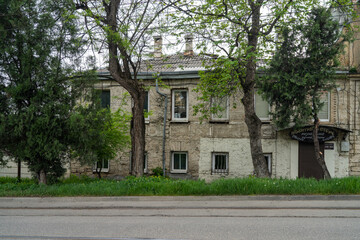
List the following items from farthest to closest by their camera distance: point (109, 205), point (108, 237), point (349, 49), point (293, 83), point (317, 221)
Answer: point (349, 49)
point (293, 83)
point (109, 205)
point (317, 221)
point (108, 237)

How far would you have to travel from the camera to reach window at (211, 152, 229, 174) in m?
16.9

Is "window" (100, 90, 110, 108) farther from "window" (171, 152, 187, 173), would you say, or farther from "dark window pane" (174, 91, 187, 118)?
"window" (171, 152, 187, 173)

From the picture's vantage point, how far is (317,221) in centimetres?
712

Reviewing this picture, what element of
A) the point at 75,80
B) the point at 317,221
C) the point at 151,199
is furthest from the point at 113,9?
the point at 317,221

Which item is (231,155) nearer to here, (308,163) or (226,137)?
(226,137)

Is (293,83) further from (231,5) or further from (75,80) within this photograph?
(75,80)

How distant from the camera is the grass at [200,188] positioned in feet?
31.4

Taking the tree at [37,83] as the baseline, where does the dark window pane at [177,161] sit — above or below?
below

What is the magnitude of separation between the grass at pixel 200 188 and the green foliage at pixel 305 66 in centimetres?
321

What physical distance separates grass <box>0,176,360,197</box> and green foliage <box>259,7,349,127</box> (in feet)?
10.5

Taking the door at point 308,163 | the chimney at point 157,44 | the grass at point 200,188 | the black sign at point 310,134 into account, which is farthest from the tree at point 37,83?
the door at point 308,163

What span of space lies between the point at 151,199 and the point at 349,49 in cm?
1266

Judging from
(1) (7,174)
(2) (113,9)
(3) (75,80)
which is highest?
(2) (113,9)

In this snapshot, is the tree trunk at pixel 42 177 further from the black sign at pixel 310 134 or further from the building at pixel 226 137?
the black sign at pixel 310 134
